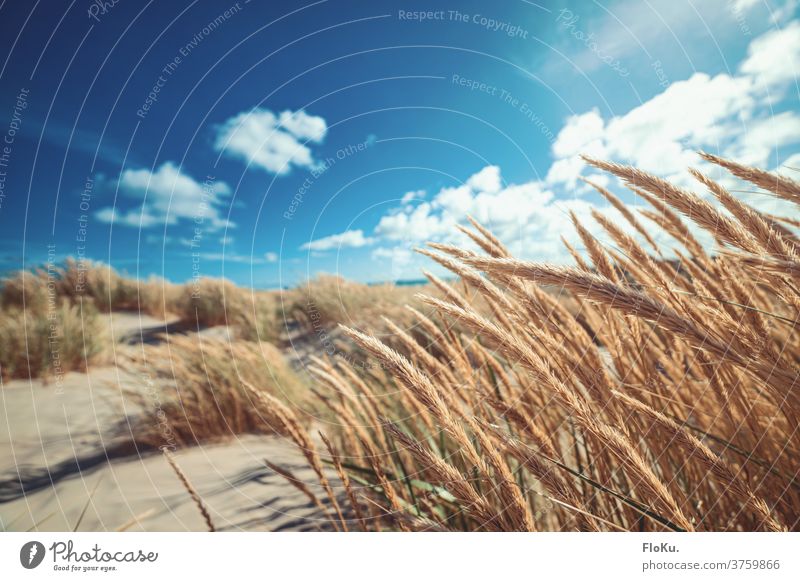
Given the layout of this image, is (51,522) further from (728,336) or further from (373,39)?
(728,336)

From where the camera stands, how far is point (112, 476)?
238cm

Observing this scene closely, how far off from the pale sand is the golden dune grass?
75cm

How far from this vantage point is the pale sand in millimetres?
1806

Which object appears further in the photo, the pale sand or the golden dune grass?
the pale sand

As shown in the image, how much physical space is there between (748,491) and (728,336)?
0.33 meters

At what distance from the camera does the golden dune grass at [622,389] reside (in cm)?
65

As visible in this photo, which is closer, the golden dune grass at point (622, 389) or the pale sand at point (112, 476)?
the golden dune grass at point (622, 389)

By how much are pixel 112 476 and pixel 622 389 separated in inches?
123

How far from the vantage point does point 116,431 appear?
317cm

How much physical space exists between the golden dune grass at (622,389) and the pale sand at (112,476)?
0.75 m

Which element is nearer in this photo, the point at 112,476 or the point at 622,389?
the point at 622,389

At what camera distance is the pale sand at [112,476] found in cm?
181

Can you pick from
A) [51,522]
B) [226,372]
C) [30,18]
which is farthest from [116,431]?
[30,18]

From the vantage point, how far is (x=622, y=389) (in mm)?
964
